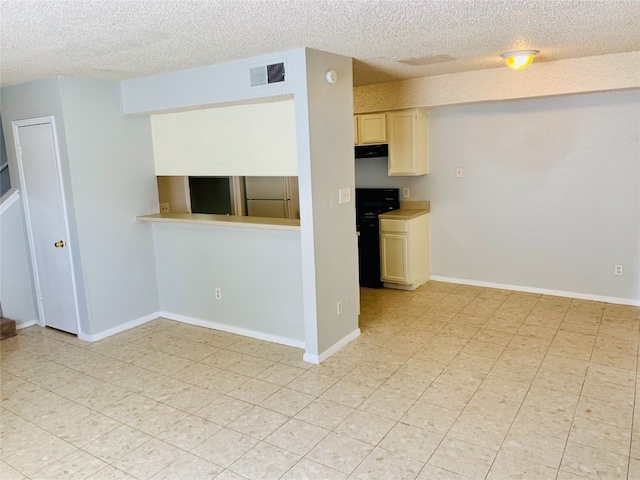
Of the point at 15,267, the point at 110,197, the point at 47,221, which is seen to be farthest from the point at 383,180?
the point at 15,267

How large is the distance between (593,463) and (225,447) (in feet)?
6.18

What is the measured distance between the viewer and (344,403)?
3.05 metres

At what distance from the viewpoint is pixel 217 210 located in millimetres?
6234

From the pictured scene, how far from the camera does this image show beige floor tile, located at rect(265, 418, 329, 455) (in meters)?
2.61

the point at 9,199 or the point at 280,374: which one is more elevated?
the point at 9,199

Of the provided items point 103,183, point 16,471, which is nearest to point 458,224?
point 103,183

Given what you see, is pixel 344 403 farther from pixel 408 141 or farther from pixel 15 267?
pixel 15 267

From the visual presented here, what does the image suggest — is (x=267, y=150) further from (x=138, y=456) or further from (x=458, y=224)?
(x=458, y=224)

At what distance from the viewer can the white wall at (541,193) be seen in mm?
4551

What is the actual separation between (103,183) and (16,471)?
2.47 meters

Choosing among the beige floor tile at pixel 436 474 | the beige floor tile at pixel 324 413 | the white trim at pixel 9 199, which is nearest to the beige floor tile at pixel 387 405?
the beige floor tile at pixel 324 413

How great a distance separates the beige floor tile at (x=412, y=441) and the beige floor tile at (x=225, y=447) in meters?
0.75

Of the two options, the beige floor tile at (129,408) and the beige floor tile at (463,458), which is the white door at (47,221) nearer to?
the beige floor tile at (129,408)

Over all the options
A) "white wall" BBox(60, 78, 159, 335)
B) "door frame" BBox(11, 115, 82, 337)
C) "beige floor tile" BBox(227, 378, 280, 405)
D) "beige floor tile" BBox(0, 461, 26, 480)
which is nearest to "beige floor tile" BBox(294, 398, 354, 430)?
"beige floor tile" BBox(227, 378, 280, 405)
